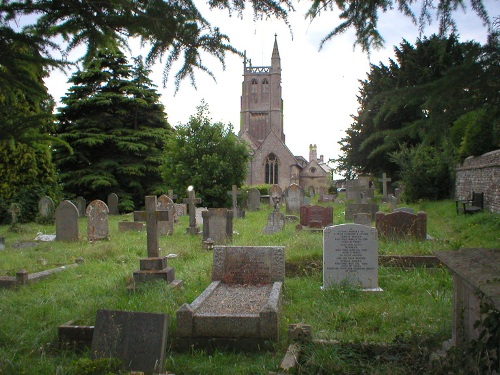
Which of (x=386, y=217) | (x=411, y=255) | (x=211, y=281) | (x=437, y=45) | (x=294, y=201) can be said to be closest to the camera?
(x=437, y=45)

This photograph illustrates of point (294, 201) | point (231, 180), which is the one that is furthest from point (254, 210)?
point (294, 201)

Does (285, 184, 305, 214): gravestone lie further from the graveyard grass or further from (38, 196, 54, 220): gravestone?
the graveyard grass

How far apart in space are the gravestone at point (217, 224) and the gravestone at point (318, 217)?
3.40m

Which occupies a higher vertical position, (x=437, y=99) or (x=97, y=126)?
(x=97, y=126)

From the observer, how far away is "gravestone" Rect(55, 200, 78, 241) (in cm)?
1362

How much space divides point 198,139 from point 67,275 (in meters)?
19.1

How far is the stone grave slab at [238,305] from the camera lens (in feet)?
16.4

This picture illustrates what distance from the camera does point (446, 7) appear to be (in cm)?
352

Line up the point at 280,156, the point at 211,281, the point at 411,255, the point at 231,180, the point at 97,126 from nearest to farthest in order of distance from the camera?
the point at 211,281 → the point at 411,255 → the point at 231,180 → the point at 97,126 → the point at 280,156

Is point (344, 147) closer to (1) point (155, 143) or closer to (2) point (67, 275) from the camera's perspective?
(1) point (155, 143)

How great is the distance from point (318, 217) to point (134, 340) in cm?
1104

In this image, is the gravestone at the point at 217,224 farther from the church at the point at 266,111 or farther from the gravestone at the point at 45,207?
the church at the point at 266,111

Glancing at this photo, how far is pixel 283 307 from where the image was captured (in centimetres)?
617

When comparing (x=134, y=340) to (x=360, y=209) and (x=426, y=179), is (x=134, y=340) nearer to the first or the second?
(x=360, y=209)
